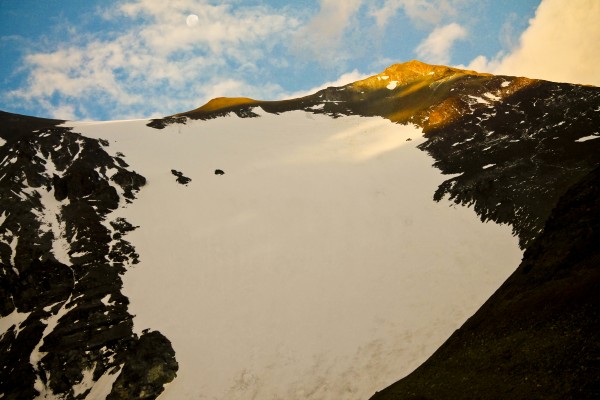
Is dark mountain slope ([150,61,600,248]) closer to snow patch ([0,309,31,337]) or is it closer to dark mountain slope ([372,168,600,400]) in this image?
dark mountain slope ([372,168,600,400])

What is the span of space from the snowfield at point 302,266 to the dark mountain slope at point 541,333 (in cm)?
787

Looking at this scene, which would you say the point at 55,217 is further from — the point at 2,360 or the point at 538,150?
the point at 538,150

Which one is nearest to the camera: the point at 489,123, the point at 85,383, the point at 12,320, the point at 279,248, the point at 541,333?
the point at 541,333

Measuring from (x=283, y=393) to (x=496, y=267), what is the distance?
21093 millimetres

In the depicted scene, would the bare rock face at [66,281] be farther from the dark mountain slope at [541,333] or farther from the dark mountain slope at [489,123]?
the dark mountain slope at [489,123]

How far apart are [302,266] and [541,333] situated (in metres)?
26.5

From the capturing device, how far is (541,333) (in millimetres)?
16953

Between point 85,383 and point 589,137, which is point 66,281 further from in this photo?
point 589,137

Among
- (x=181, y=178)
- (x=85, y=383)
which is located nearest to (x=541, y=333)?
(x=85, y=383)

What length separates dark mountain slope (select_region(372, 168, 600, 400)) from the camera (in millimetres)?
14344

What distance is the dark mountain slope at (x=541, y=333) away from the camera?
14344mm

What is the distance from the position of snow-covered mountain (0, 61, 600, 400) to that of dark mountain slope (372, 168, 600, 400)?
7.8 inches

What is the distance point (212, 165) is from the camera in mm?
66000

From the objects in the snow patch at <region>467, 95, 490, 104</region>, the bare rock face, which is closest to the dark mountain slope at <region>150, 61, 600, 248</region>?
the snow patch at <region>467, 95, 490, 104</region>
